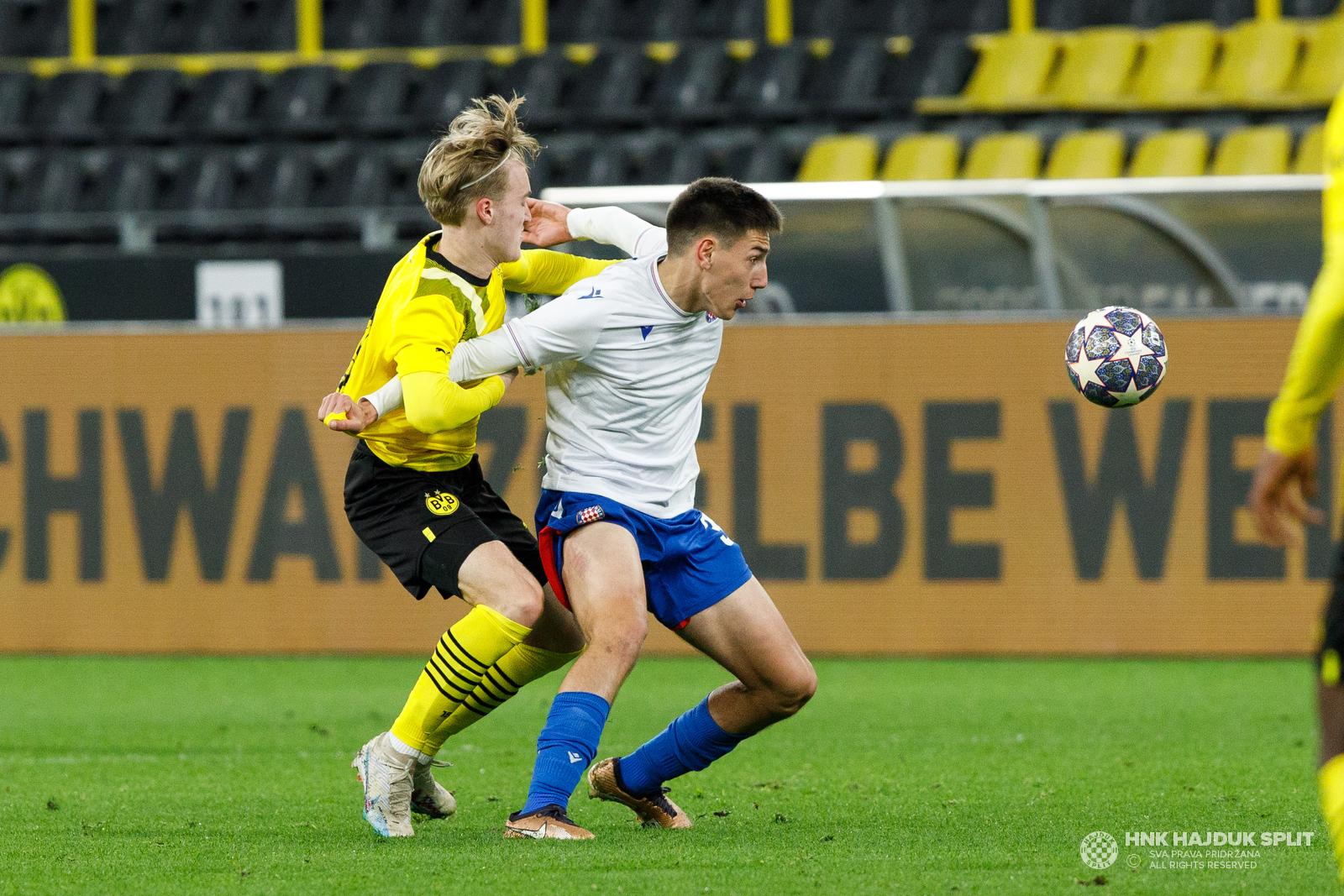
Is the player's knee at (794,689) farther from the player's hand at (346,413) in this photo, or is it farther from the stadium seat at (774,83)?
the stadium seat at (774,83)

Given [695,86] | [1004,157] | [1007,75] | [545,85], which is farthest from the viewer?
[545,85]

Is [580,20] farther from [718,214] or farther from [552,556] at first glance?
[552,556]

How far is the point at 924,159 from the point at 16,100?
820 cm

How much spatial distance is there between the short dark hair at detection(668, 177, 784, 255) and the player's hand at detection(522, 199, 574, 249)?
1.90 ft

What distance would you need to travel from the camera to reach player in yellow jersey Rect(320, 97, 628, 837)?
4707 mm

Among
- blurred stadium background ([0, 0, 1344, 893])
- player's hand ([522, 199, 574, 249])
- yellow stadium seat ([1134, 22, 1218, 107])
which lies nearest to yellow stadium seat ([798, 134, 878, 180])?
blurred stadium background ([0, 0, 1344, 893])

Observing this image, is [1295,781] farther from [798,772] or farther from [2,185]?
[2,185]

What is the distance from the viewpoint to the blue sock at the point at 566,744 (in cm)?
460

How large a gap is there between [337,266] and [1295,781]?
711 cm

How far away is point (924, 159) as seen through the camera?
12.9 meters

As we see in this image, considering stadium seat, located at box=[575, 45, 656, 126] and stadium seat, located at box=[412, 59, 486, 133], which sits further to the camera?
stadium seat, located at box=[412, 59, 486, 133]

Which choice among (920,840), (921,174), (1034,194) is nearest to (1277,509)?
(920,840)
